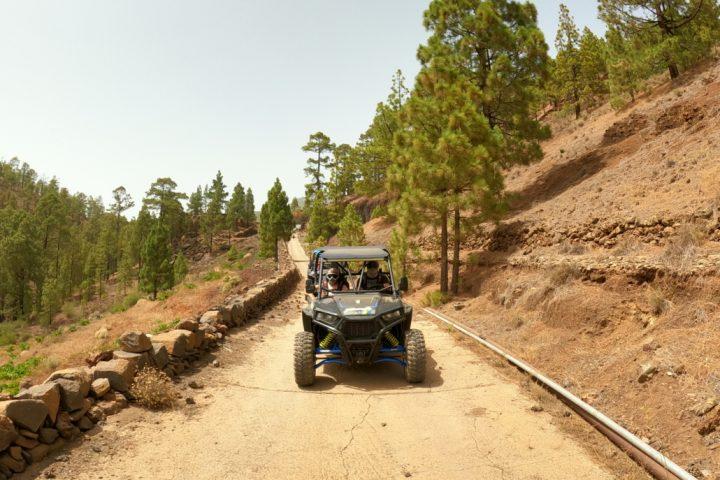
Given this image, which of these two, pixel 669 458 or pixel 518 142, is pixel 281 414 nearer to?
pixel 669 458

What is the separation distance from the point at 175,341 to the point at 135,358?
1183 millimetres

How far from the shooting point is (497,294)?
14195 mm

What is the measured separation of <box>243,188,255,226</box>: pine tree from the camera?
102 meters

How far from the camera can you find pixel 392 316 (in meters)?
7.75

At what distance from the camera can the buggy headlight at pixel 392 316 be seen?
25.1 feet

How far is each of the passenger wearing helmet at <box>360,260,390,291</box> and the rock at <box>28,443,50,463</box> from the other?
5.72m

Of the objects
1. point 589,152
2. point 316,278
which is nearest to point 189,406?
point 316,278

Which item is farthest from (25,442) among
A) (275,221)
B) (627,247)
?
(275,221)

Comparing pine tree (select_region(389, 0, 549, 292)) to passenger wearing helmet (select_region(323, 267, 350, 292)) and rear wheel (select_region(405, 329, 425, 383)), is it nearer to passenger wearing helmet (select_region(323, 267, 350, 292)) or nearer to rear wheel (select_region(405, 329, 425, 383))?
passenger wearing helmet (select_region(323, 267, 350, 292))

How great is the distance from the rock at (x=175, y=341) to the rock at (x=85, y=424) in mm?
2356

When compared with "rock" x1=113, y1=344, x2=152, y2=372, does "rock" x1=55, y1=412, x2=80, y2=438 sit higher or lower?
lower

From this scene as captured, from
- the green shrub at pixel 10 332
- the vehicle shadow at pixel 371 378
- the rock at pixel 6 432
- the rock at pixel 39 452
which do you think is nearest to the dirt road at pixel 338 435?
the vehicle shadow at pixel 371 378

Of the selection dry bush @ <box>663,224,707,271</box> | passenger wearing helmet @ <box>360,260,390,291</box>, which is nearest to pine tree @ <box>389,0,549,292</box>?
dry bush @ <box>663,224,707,271</box>

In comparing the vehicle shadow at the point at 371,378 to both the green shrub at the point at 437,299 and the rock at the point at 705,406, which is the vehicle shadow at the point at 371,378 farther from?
the green shrub at the point at 437,299
